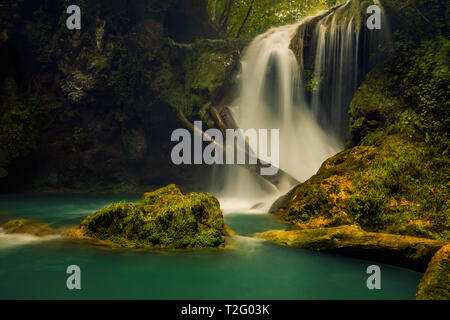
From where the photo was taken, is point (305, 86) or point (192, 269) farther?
point (305, 86)

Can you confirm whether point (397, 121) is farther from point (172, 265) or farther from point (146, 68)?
point (146, 68)

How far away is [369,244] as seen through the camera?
5855 mm

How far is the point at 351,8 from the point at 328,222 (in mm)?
10001

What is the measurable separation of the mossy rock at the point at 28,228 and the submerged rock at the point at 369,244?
5898 millimetres

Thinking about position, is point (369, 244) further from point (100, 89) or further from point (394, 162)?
point (100, 89)

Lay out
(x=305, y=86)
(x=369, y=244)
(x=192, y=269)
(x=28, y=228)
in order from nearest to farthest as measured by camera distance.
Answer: (x=192, y=269), (x=369, y=244), (x=28, y=228), (x=305, y=86)

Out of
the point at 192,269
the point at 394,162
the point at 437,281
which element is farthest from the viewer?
the point at 394,162

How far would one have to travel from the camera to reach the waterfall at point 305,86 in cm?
1296

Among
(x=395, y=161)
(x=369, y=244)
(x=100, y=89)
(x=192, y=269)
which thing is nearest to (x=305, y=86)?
(x=395, y=161)

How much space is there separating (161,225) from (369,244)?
4441 millimetres

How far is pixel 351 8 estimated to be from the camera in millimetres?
12836

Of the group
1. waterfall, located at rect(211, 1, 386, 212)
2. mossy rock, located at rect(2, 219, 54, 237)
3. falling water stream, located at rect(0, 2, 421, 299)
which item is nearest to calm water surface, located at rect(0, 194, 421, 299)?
falling water stream, located at rect(0, 2, 421, 299)

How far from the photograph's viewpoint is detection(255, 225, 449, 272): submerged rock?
5.30 m
